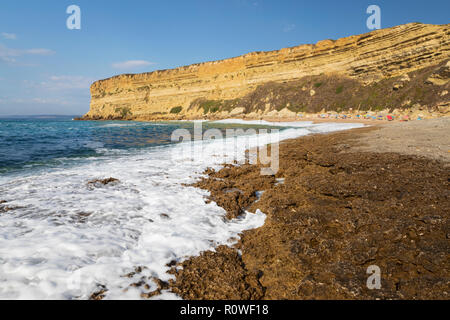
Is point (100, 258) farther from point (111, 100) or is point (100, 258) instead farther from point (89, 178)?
point (111, 100)

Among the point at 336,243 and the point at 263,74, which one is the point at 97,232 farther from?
the point at 263,74

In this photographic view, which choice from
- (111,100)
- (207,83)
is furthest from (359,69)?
(111,100)

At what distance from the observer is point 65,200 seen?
3857 millimetres

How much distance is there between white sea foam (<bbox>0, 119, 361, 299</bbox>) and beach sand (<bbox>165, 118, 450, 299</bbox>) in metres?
0.34

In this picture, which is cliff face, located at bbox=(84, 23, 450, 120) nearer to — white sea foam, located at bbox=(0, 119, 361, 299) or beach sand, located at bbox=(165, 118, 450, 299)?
beach sand, located at bbox=(165, 118, 450, 299)

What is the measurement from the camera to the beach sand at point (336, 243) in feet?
6.23

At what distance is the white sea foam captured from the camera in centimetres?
197

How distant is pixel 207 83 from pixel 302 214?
190 feet
